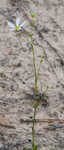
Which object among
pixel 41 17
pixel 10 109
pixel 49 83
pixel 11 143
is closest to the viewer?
pixel 11 143

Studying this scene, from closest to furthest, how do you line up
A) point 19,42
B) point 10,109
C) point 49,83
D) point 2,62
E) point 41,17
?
point 10,109 < point 49,83 < point 2,62 < point 19,42 < point 41,17

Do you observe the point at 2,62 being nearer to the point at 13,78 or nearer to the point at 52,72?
the point at 13,78

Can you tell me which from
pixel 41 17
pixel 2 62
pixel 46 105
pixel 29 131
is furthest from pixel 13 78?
pixel 41 17

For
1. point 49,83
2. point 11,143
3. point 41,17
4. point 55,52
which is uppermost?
point 41,17

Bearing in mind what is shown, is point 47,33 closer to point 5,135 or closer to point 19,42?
point 19,42

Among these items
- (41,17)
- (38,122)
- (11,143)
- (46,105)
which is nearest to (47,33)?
(41,17)

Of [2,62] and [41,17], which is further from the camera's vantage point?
[41,17]

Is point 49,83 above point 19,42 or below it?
below
